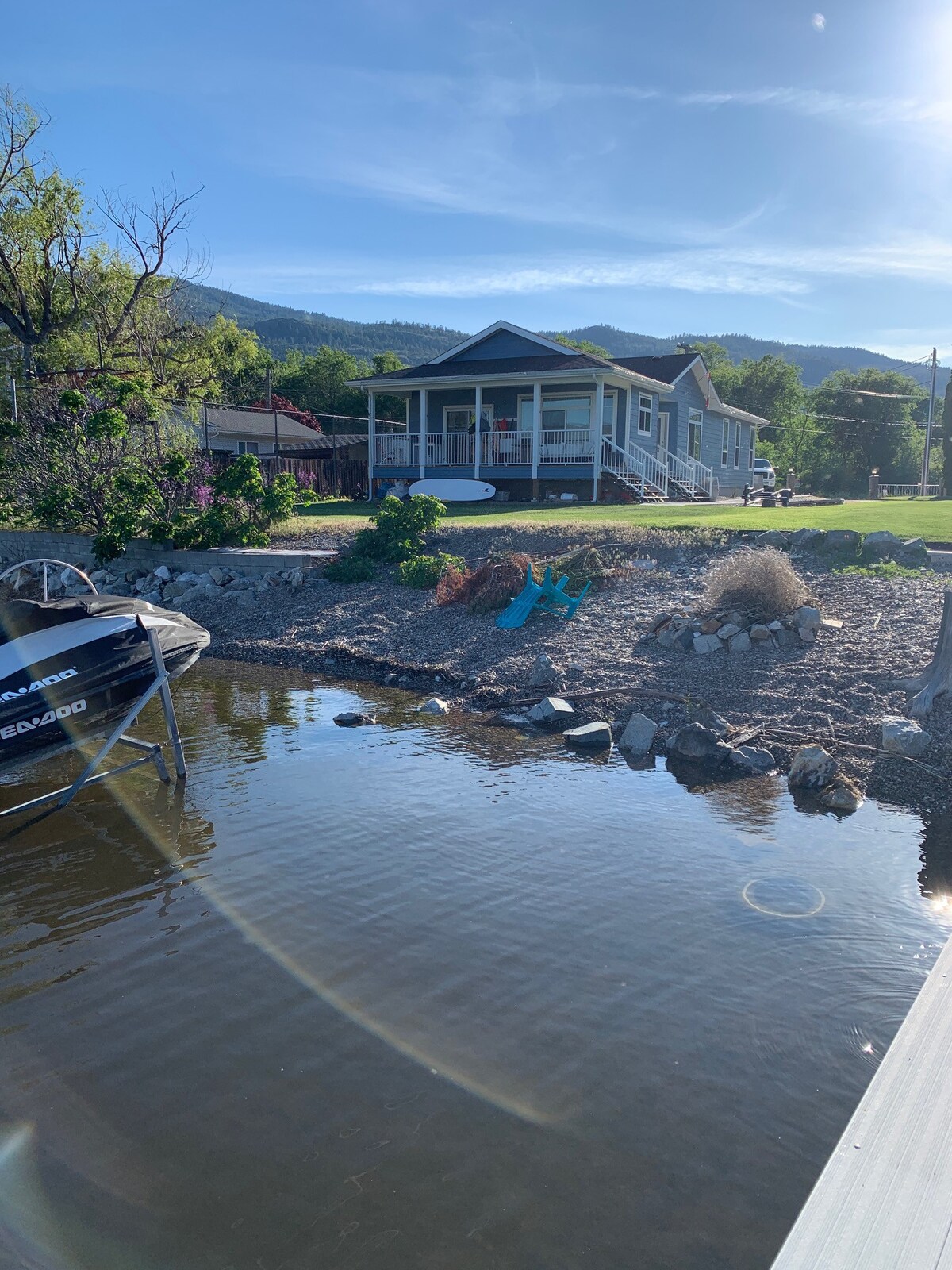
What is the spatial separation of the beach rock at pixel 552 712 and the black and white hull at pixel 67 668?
3.81 m

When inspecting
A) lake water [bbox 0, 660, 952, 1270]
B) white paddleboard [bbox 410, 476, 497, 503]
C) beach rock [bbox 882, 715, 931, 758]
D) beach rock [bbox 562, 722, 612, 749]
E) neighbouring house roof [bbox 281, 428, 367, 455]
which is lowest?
lake water [bbox 0, 660, 952, 1270]

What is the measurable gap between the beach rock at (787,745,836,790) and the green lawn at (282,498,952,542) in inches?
300

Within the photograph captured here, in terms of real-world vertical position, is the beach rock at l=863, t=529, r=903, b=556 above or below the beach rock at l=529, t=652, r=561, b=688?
above

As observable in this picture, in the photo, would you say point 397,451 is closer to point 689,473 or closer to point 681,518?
point 689,473

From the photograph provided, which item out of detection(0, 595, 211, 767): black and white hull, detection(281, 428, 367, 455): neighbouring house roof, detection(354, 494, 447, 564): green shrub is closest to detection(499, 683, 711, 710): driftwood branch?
detection(0, 595, 211, 767): black and white hull

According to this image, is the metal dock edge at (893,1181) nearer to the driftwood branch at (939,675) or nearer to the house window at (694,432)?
the driftwood branch at (939,675)

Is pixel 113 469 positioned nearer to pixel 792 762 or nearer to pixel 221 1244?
pixel 792 762

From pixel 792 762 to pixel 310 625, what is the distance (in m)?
8.00

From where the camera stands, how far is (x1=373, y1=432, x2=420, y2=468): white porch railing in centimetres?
2816

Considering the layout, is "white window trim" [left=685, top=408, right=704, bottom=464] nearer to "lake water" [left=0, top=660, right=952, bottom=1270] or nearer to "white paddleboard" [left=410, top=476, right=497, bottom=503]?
"white paddleboard" [left=410, top=476, right=497, bottom=503]

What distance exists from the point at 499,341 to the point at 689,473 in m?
7.20

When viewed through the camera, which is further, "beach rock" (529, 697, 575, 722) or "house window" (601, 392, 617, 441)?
"house window" (601, 392, 617, 441)

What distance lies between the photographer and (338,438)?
5112 centimetres

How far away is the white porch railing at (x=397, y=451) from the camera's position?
92.4ft
